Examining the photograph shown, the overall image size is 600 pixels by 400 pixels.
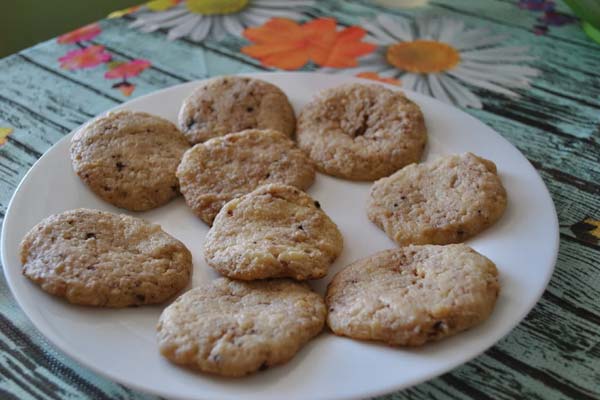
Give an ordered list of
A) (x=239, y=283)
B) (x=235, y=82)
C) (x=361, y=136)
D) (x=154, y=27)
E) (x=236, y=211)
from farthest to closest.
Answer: (x=154, y=27), (x=235, y=82), (x=361, y=136), (x=236, y=211), (x=239, y=283)

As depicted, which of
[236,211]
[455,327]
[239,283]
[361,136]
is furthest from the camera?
[361,136]

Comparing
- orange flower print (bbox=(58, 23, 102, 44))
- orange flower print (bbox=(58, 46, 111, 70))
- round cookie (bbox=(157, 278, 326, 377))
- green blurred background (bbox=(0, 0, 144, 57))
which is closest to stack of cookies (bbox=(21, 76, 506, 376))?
round cookie (bbox=(157, 278, 326, 377))

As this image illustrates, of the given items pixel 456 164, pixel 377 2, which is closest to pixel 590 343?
pixel 456 164

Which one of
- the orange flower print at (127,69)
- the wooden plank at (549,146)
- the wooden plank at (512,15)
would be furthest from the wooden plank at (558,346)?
the orange flower print at (127,69)

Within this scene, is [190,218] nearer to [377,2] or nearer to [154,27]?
[154,27]

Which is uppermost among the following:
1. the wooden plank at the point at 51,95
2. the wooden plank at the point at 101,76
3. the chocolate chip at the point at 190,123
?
the chocolate chip at the point at 190,123

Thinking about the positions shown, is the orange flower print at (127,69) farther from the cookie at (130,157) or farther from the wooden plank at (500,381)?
the wooden plank at (500,381)
